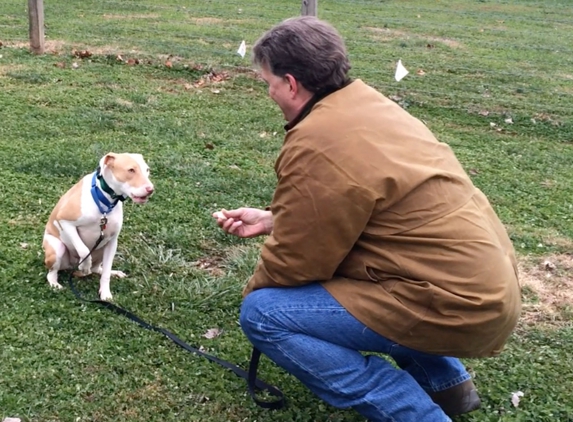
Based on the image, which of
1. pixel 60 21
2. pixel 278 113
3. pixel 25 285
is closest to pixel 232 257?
pixel 25 285

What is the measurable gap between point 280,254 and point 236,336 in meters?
1.20

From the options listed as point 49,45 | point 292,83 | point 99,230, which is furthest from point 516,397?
point 49,45

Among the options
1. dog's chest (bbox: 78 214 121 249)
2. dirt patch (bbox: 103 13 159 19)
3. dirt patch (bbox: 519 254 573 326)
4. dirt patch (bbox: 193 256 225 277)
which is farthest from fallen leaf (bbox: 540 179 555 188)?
dirt patch (bbox: 103 13 159 19)

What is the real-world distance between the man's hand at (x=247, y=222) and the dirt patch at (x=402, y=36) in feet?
31.3

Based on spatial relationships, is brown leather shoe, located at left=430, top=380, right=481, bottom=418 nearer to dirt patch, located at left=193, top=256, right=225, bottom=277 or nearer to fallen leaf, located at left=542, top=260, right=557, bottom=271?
dirt patch, located at left=193, top=256, right=225, bottom=277

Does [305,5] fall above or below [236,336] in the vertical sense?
above

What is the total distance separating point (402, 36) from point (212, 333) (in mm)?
9971

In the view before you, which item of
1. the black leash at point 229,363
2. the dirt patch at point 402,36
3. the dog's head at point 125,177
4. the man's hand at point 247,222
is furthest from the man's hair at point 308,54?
the dirt patch at point 402,36

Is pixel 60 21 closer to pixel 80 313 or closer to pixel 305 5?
pixel 305 5

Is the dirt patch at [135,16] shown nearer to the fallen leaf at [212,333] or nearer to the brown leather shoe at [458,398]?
the fallen leaf at [212,333]

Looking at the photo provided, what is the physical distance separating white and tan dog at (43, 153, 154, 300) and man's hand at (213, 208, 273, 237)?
0.72 metres

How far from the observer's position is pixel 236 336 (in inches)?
149

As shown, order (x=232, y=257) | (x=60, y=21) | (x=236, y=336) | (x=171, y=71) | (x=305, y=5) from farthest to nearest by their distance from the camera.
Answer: (x=60, y=21) → (x=171, y=71) → (x=305, y=5) → (x=232, y=257) → (x=236, y=336)

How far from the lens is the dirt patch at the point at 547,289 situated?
13.6 feet
